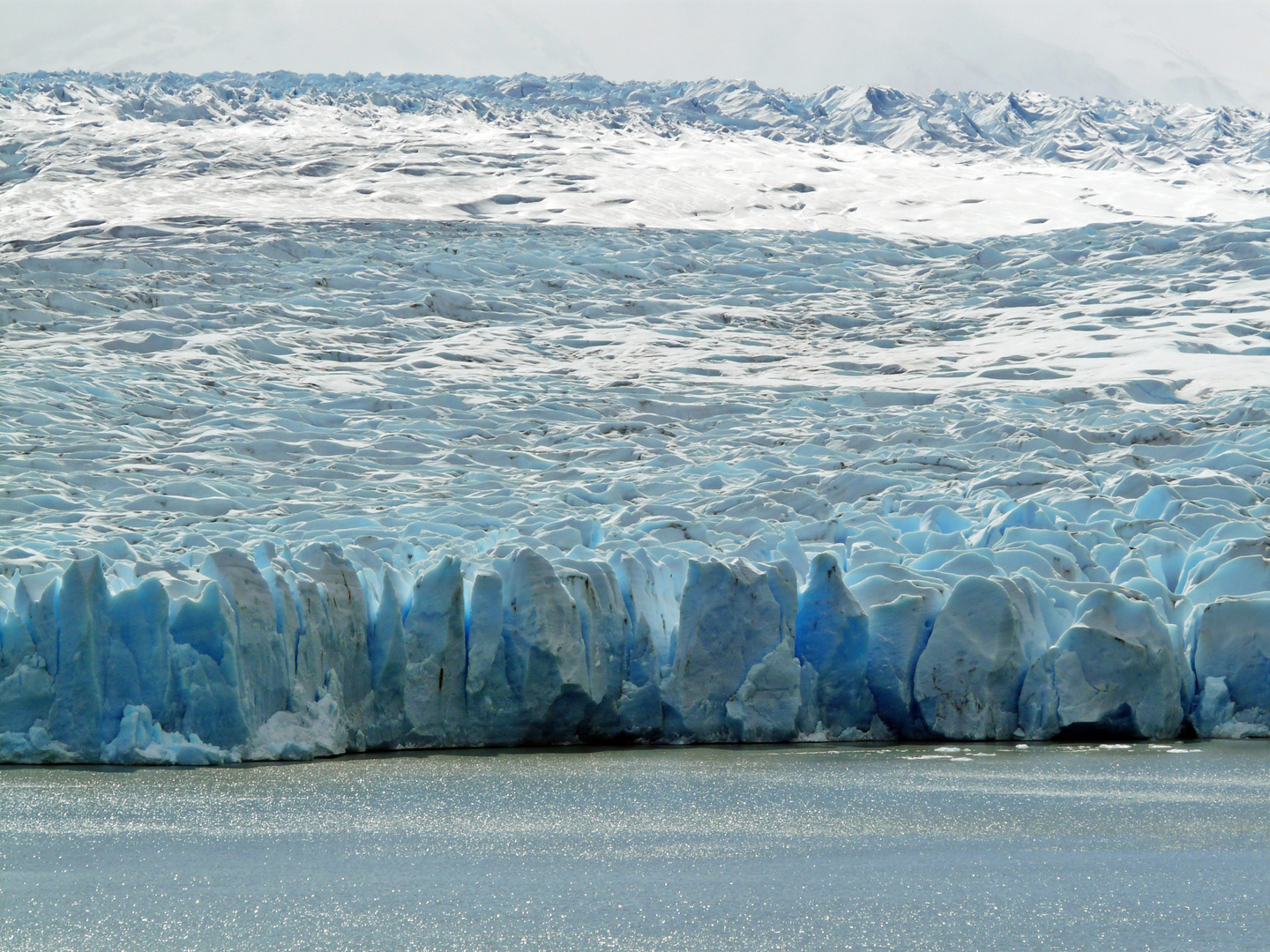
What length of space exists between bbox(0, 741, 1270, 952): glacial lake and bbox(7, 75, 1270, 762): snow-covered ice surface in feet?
1.08

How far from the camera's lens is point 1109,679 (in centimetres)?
389

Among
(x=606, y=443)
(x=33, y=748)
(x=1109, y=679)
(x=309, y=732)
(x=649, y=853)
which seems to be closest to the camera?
(x=649, y=853)

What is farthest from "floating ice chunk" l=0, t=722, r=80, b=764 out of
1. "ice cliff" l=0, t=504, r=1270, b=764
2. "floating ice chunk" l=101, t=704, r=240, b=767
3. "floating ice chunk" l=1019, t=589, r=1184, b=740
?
"floating ice chunk" l=1019, t=589, r=1184, b=740

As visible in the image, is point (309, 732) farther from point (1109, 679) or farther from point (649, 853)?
point (1109, 679)

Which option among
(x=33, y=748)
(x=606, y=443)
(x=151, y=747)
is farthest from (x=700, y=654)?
(x=606, y=443)

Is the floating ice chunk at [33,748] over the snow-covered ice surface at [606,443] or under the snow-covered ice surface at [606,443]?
under

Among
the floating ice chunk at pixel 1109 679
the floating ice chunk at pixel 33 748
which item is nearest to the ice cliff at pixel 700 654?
the floating ice chunk at pixel 1109 679

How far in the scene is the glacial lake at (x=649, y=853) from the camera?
2.21m

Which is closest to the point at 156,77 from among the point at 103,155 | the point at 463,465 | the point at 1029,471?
the point at 103,155

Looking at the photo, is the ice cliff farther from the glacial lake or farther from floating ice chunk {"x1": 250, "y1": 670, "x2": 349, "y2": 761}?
the glacial lake

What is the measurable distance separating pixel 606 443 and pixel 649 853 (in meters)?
4.83

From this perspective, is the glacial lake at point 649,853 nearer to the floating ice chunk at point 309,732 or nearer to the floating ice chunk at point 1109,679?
the floating ice chunk at point 309,732

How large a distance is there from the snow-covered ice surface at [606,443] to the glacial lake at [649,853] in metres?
0.33

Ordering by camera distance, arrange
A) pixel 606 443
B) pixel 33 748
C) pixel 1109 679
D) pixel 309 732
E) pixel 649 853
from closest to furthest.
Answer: pixel 649 853 < pixel 33 748 < pixel 309 732 < pixel 1109 679 < pixel 606 443
